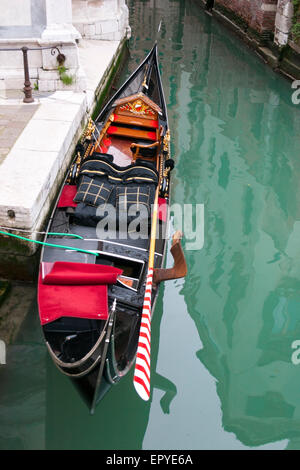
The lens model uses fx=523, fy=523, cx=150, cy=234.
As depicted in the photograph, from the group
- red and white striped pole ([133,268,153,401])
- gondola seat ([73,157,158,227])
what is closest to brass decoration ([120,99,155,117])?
gondola seat ([73,157,158,227])

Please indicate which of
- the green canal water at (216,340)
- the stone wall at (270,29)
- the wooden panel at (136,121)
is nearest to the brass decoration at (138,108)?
the wooden panel at (136,121)

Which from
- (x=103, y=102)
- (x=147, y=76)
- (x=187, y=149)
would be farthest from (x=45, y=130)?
(x=103, y=102)

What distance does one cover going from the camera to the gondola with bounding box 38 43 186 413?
8.40ft

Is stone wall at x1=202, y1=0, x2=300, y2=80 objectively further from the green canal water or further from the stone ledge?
the stone ledge

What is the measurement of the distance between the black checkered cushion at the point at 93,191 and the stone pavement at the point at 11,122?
70cm

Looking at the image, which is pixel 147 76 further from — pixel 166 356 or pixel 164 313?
pixel 166 356

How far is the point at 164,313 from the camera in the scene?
3.65 metres

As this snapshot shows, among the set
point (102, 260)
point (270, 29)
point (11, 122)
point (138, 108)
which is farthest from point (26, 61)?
point (270, 29)

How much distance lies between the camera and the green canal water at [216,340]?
278 cm

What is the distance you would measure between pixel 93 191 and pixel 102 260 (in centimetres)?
61

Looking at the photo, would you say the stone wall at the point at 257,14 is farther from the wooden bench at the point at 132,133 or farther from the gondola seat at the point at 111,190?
the gondola seat at the point at 111,190

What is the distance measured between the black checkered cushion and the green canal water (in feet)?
2.65

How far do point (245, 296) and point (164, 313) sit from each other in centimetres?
66

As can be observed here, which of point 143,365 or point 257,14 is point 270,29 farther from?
point 143,365
